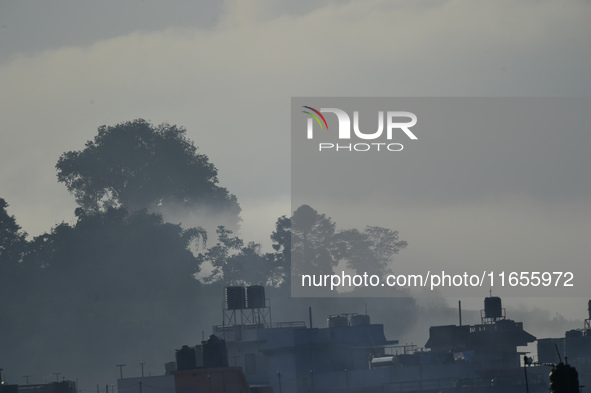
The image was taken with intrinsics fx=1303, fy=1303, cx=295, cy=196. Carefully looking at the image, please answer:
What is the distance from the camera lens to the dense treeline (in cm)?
15050

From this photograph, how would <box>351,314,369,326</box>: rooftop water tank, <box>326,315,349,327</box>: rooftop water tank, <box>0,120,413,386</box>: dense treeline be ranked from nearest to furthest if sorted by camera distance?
<box>326,315,349,327</box>: rooftop water tank → <box>351,314,369,326</box>: rooftop water tank → <box>0,120,413,386</box>: dense treeline

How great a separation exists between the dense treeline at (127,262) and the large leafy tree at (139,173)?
0.14 m

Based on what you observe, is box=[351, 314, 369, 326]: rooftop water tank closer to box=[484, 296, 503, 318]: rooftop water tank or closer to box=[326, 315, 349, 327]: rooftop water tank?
box=[326, 315, 349, 327]: rooftop water tank

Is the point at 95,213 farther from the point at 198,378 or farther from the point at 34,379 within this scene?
the point at 198,378

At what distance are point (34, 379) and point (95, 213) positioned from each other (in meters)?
28.3

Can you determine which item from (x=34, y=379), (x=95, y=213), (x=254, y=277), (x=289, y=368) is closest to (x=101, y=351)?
(x=34, y=379)

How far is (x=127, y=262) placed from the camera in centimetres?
15750

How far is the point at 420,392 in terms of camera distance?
100000mm

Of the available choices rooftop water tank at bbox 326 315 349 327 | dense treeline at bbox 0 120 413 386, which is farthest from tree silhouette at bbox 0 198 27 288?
rooftop water tank at bbox 326 315 349 327

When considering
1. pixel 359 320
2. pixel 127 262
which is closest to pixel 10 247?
pixel 127 262

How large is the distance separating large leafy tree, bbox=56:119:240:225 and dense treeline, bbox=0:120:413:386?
0.47 feet

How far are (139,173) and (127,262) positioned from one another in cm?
2368

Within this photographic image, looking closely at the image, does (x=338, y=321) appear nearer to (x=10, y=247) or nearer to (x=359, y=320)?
(x=359, y=320)

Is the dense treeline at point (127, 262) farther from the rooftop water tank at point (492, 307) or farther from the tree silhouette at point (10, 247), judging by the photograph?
the rooftop water tank at point (492, 307)
